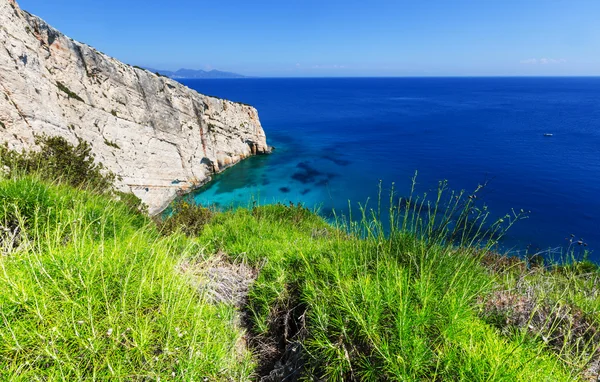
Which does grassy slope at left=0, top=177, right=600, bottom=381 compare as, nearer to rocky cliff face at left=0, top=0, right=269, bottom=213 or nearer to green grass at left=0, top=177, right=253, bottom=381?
green grass at left=0, top=177, right=253, bottom=381

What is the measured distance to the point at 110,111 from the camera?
28969 millimetres

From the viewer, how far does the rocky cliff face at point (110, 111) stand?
2086 cm

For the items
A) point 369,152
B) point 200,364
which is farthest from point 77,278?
point 369,152

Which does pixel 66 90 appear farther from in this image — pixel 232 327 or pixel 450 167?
pixel 450 167

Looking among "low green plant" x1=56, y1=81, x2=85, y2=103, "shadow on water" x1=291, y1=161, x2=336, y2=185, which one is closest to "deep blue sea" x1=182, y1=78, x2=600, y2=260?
"shadow on water" x1=291, y1=161, x2=336, y2=185

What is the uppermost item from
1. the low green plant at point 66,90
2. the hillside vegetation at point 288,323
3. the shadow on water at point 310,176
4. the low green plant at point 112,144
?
the low green plant at point 66,90

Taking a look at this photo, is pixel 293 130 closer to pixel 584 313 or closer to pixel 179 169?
pixel 179 169

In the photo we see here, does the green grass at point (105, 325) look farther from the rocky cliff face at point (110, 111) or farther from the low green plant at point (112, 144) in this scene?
the low green plant at point (112, 144)

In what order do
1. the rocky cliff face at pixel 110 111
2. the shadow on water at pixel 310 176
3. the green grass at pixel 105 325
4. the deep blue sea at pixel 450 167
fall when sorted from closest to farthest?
the green grass at pixel 105 325, the rocky cliff face at pixel 110 111, the deep blue sea at pixel 450 167, the shadow on water at pixel 310 176

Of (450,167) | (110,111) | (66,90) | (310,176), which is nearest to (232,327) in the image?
(66,90)

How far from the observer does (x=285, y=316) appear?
11.9ft

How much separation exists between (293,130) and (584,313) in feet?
214

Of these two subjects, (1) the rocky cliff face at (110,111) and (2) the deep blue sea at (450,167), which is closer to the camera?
(1) the rocky cliff face at (110,111)

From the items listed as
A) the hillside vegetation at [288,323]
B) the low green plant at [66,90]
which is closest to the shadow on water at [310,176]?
the low green plant at [66,90]
